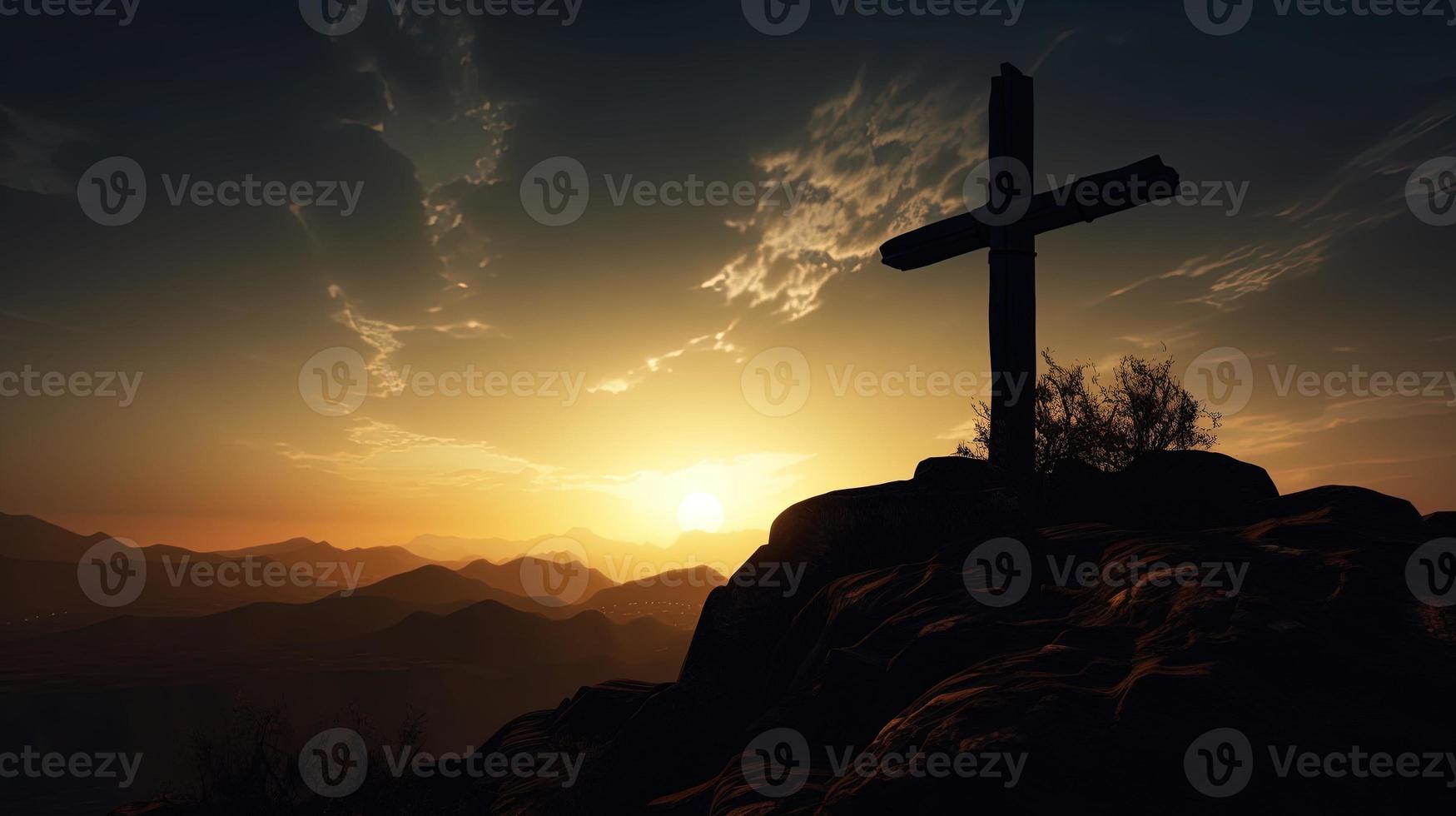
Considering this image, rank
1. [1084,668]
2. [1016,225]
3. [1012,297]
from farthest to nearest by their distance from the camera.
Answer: [1016,225], [1012,297], [1084,668]

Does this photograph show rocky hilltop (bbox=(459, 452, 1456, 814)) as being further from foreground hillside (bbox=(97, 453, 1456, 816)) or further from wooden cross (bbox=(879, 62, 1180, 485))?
wooden cross (bbox=(879, 62, 1180, 485))

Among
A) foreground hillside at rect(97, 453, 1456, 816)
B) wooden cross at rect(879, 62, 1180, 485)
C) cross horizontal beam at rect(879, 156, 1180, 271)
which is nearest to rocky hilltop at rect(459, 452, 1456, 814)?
foreground hillside at rect(97, 453, 1456, 816)

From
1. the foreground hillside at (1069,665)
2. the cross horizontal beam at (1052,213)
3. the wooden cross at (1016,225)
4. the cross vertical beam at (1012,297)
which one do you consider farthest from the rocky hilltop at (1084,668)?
the cross horizontal beam at (1052,213)

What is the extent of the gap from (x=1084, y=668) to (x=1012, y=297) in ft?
23.5

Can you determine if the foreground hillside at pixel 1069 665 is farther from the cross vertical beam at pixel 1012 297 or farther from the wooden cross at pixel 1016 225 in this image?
the wooden cross at pixel 1016 225

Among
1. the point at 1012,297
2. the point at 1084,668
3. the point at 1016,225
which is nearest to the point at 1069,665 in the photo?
the point at 1084,668

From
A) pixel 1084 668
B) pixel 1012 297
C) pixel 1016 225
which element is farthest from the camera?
pixel 1016 225

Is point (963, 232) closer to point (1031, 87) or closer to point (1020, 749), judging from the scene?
point (1031, 87)

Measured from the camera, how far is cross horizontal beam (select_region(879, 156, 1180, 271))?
417 inches

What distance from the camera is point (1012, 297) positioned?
37.6 ft

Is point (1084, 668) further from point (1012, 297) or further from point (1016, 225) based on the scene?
point (1016, 225)

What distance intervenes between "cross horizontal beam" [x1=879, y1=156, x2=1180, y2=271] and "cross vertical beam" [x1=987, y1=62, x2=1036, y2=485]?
0.86ft

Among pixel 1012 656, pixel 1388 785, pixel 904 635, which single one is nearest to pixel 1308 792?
pixel 1388 785

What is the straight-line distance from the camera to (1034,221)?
459 inches
